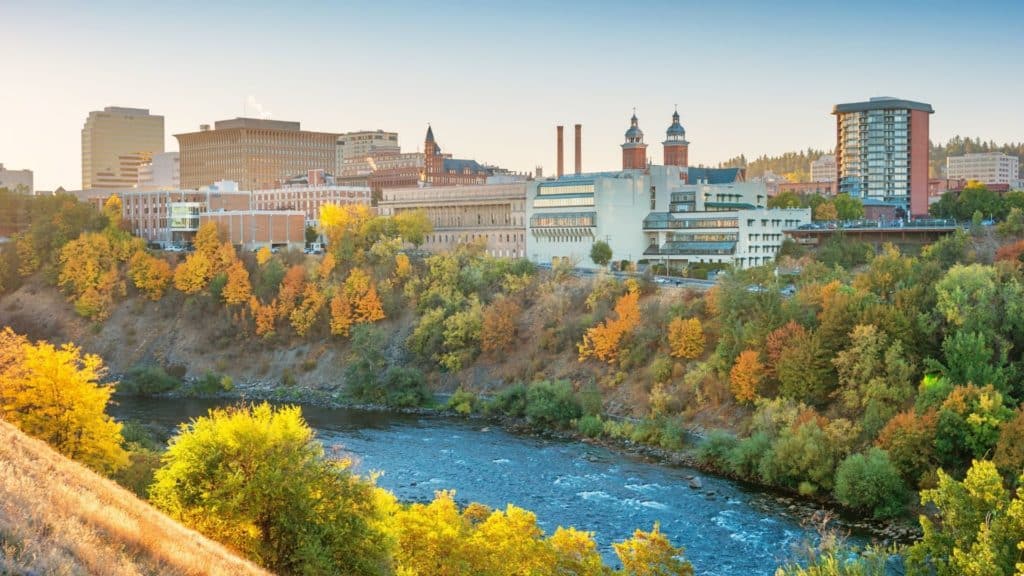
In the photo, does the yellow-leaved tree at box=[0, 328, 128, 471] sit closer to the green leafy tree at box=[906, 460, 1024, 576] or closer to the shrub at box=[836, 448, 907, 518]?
the green leafy tree at box=[906, 460, 1024, 576]

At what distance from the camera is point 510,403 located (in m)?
83.4

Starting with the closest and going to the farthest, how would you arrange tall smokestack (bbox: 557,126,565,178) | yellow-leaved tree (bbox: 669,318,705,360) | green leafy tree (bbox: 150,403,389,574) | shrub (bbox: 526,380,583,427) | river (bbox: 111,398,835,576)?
green leafy tree (bbox: 150,403,389,574) < river (bbox: 111,398,835,576) < shrub (bbox: 526,380,583,427) < yellow-leaved tree (bbox: 669,318,705,360) < tall smokestack (bbox: 557,126,565,178)

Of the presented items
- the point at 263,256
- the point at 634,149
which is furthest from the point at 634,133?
the point at 263,256

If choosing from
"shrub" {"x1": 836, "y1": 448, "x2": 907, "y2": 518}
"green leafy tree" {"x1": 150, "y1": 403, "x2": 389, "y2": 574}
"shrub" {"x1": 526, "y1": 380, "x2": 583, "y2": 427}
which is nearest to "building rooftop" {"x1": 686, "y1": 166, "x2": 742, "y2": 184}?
"shrub" {"x1": 526, "y1": 380, "x2": 583, "y2": 427}

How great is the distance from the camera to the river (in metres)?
50.3

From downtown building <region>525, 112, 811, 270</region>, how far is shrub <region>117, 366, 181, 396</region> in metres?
44.2

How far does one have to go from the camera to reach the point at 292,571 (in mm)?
31594

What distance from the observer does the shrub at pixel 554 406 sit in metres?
78.4

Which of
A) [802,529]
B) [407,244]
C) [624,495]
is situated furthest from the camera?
[407,244]

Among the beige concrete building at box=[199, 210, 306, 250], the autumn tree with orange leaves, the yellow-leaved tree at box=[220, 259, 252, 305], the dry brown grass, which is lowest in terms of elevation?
the autumn tree with orange leaves

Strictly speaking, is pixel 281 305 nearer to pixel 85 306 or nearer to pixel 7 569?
pixel 85 306

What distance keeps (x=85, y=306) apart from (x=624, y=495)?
257 ft

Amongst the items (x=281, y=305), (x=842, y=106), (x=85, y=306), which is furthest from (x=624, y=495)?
(x=842, y=106)

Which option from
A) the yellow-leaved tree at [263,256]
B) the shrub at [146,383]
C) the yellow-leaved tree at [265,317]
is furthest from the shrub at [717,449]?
the yellow-leaved tree at [263,256]
